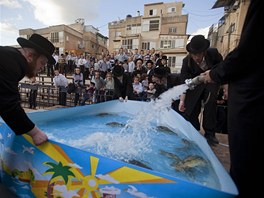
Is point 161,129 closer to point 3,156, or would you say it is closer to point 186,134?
point 186,134

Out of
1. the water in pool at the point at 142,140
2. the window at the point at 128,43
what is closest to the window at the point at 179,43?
the window at the point at 128,43

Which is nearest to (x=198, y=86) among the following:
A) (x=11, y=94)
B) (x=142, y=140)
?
(x=142, y=140)

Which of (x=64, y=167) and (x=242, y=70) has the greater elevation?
(x=242, y=70)

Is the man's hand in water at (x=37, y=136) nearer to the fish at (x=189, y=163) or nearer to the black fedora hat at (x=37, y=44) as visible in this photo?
the black fedora hat at (x=37, y=44)

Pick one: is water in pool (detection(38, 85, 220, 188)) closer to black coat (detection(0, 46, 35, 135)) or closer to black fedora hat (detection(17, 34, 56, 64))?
black coat (detection(0, 46, 35, 135))

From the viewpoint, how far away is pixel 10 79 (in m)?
1.42

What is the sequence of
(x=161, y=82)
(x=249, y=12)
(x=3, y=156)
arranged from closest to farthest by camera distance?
(x=249, y=12), (x=3, y=156), (x=161, y=82)

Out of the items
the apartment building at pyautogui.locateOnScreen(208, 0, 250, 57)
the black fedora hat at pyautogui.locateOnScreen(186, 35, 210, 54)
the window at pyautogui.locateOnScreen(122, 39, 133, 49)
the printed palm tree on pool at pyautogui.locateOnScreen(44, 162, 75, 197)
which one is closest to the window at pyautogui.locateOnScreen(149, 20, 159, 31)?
the window at pyautogui.locateOnScreen(122, 39, 133, 49)

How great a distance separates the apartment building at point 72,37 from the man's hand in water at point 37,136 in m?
20.9

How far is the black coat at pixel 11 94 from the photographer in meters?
1.37

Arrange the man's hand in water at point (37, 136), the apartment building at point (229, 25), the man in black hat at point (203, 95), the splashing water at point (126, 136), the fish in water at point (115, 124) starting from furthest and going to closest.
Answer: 1. the apartment building at point (229, 25)
2. the fish in water at point (115, 124)
3. the man in black hat at point (203, 95)
4. the splashing water at point (126, 136)
5. the man's hand in water at point (37, 136)

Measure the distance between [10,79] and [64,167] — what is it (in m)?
0.76

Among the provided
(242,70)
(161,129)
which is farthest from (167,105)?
(242,70)

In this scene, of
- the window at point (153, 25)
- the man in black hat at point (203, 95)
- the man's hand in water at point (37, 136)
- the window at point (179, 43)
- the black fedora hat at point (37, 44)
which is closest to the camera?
the man's hand in water at point (37, 136)
